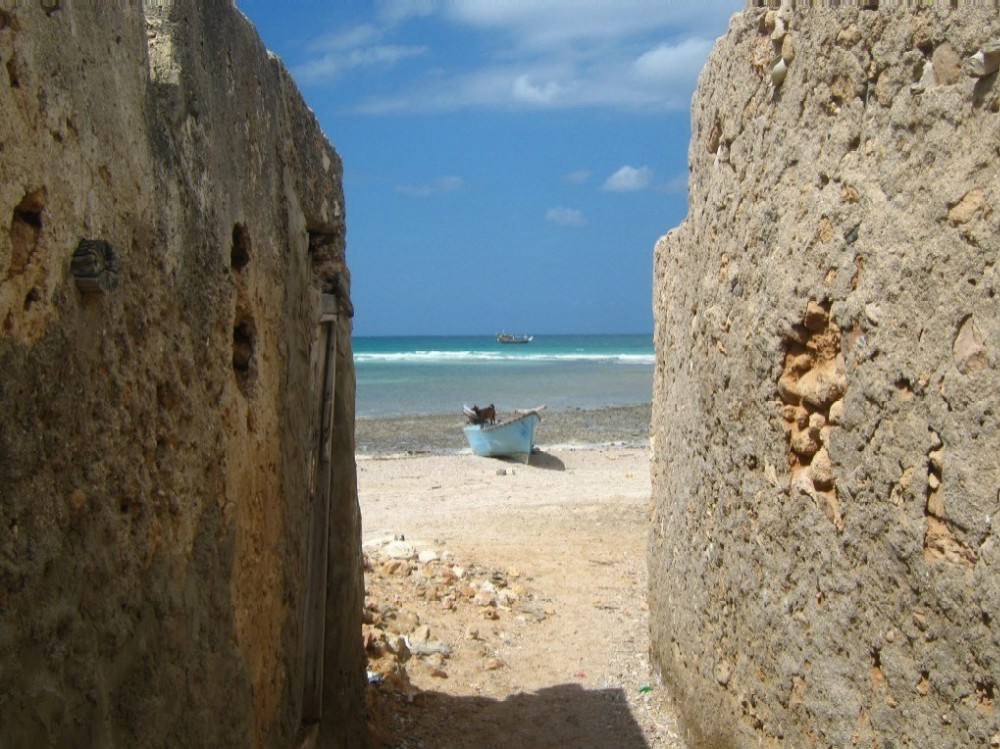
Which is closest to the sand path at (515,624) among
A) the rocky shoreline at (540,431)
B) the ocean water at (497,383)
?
the rocky shoreline at (540,431)

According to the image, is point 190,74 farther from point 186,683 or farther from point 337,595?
point 337,595

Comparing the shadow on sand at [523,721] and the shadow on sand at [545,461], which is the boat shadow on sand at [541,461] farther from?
the shadow on sand at [523,721]

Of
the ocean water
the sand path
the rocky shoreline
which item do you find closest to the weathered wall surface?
the sand path

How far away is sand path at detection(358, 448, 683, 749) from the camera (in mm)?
5820

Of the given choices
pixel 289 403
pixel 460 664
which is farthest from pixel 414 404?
pixel 289 403

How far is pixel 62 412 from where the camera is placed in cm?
256

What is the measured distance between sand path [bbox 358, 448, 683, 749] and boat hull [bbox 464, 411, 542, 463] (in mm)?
5150

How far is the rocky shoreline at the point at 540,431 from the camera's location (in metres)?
21.7

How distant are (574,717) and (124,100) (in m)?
4.28

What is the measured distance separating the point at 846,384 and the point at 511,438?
15190mm

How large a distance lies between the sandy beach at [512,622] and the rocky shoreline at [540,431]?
25.3ft

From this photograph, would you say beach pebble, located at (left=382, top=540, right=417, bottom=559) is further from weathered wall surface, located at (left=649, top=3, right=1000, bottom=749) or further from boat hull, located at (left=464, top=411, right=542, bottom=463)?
boat hull, located at (left=464, top=411, right=542, bottom=463)

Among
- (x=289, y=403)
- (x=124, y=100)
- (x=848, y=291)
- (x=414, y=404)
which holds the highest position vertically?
(x=124, y=100)

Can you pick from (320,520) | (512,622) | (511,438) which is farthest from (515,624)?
(511,438)
